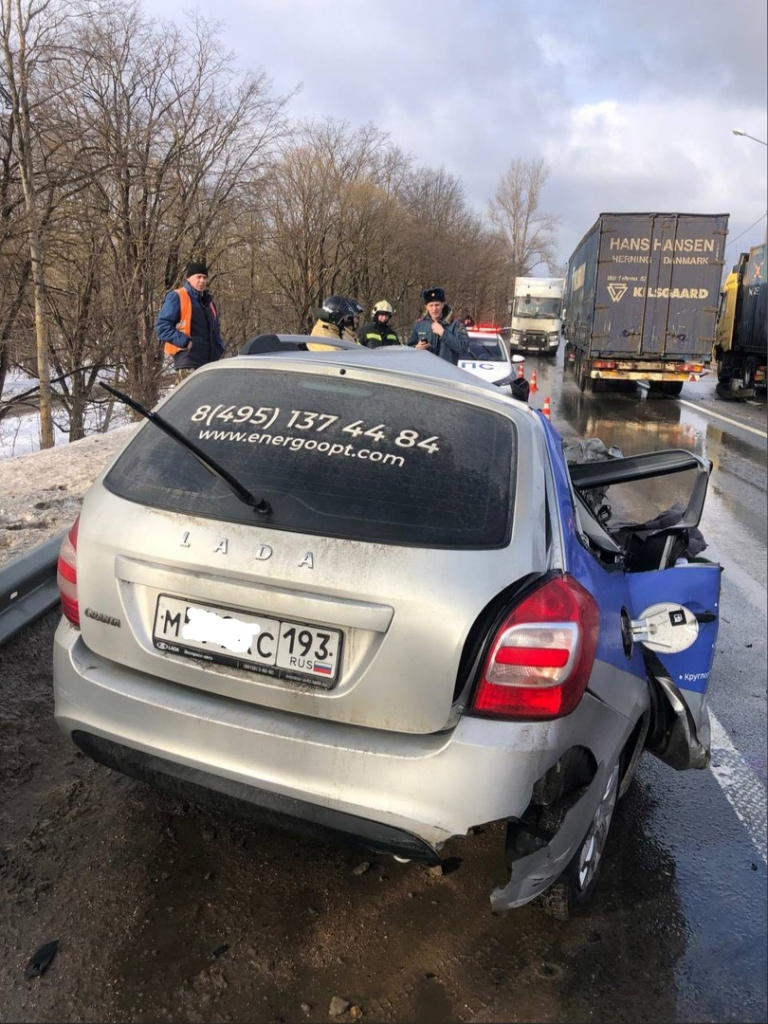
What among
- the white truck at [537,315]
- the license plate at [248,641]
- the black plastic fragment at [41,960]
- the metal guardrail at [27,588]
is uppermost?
the white truck at [537,315]

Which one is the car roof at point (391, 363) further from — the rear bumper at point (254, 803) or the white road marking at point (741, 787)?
the white road marking at point (741, 787)

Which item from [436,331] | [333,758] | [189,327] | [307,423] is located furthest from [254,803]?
[436,331]

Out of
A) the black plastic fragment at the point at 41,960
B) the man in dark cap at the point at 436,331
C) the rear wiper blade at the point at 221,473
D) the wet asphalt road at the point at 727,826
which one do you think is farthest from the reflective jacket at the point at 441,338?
the black plastic fragment at the point at 41,960

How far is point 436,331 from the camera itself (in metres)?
9.23

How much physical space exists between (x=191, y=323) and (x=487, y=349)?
970 centimetres

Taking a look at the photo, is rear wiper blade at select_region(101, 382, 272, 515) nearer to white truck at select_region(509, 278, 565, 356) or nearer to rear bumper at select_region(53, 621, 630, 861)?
rear bumper at select_region(53, 621, 630, 861)

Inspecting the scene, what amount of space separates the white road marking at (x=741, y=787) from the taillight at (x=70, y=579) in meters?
2.65

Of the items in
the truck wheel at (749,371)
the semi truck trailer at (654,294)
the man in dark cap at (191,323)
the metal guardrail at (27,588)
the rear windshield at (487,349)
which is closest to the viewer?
the metal guardrail at (27,588)

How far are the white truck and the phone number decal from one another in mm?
34617

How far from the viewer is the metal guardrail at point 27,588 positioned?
387cm

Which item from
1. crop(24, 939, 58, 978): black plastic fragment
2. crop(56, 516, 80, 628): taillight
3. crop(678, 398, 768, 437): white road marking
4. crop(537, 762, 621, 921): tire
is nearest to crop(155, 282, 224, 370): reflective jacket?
crop(56, 516, 80, 628): taillight

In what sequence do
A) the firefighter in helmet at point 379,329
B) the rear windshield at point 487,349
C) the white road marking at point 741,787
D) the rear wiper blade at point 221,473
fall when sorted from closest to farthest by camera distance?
1. the rear wiper blade at point 221,473
2. the white road marking at point 741,787
3. the firefighter in helmet at point 379,329
4. the rear windshield at point 487,349

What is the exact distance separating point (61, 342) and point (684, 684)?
851 inches

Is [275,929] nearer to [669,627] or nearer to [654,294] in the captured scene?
[669,627]
